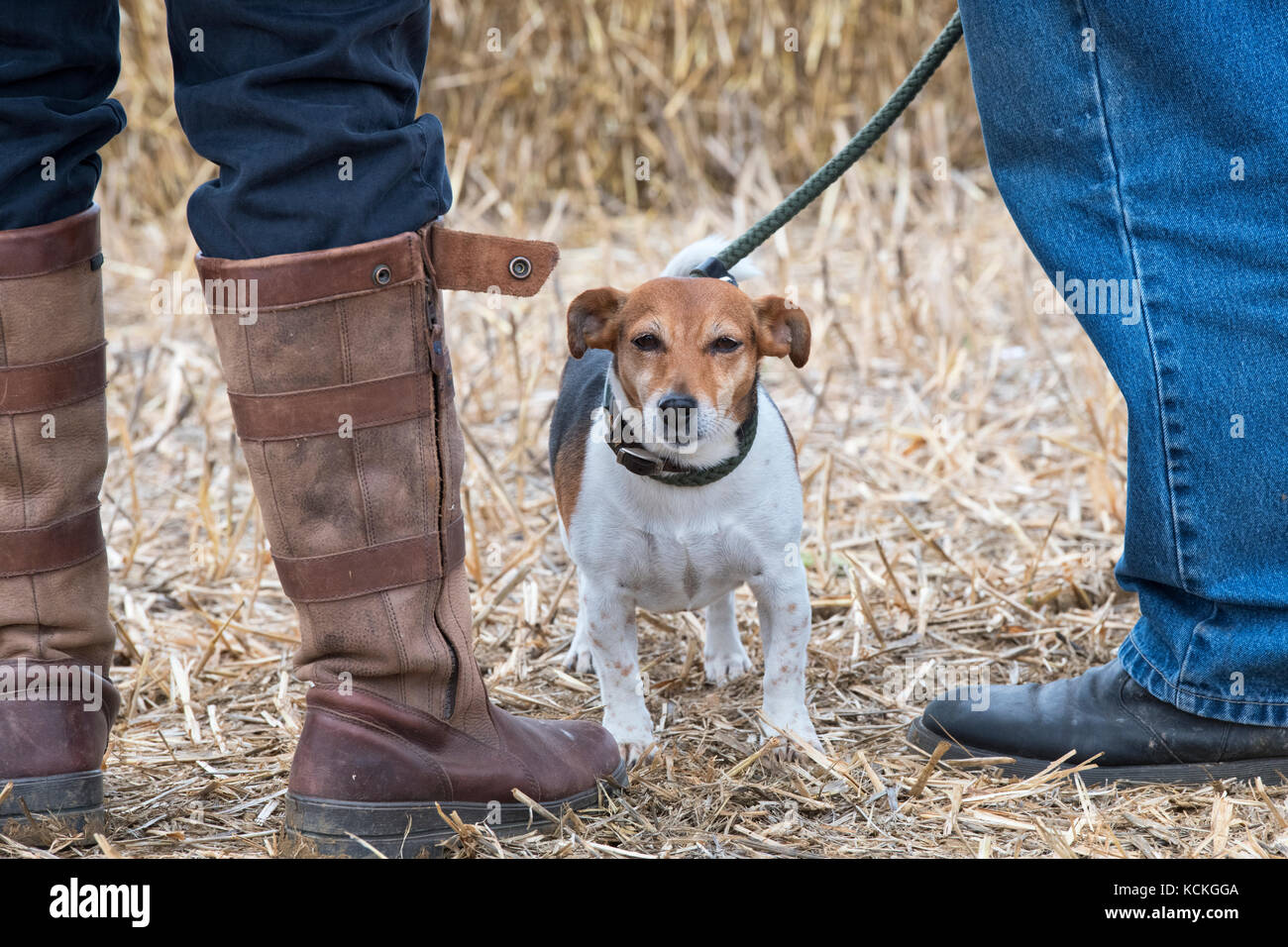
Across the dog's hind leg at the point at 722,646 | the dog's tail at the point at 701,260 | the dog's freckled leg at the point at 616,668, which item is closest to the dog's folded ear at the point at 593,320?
the dog's tail at the point at 701,260

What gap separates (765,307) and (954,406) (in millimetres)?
2009

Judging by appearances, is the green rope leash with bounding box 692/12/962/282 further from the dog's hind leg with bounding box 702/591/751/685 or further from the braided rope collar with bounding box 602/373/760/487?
the dog's hind leg with bounding box 702/591/751/685

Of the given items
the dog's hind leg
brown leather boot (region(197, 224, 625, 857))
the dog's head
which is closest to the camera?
brown leather boot (region(197, 224, 625, 857))

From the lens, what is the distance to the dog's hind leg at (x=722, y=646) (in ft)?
9.03

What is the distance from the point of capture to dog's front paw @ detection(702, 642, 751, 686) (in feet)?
9.04

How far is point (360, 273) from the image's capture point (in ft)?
5.59

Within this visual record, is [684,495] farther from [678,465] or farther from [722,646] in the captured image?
[722,646]

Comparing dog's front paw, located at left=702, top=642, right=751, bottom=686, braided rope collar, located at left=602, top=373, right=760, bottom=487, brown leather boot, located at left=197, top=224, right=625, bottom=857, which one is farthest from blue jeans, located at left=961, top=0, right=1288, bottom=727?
dog's front paw, located at left=702, top=642, right=751, bottom=686

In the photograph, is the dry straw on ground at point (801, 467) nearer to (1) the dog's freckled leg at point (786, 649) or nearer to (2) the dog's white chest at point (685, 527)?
(1) the dog's freckled leg at point (786, 649)

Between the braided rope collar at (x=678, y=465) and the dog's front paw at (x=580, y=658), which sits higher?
the braided rope collar at (x=678, y=465)

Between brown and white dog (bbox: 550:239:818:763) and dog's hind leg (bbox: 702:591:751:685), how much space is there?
26 cm

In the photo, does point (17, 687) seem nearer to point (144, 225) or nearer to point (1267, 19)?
point (1267, 19)

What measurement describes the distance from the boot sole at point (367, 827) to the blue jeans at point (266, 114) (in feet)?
2.51
